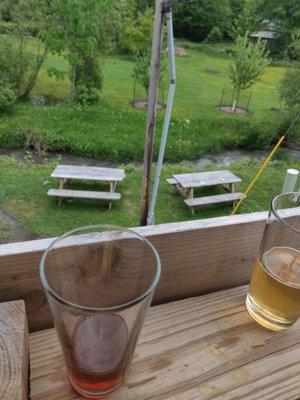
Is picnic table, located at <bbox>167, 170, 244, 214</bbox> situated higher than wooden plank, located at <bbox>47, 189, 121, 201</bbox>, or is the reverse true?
picnic table, located at <bbox>167, 170, 244, 214</bbox>

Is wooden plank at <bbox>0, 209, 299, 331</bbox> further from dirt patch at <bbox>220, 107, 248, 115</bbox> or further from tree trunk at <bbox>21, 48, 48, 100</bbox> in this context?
dirt patch at <bbox>220, 107, 248, 115</bbox>

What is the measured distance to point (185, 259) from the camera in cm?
45

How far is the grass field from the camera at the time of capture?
5.75 m

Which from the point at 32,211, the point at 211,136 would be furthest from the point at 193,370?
the point at 211,136

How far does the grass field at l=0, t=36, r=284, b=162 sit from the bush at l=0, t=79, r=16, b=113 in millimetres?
143

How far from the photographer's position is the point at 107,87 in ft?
29.1

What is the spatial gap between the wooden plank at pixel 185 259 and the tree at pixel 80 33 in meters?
6.26

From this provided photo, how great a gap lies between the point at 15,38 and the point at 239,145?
4.32 metres

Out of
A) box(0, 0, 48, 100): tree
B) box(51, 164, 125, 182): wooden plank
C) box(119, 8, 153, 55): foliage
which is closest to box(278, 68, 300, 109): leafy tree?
box(119, 8, 153, 55): foliage

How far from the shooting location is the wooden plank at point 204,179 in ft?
14.2

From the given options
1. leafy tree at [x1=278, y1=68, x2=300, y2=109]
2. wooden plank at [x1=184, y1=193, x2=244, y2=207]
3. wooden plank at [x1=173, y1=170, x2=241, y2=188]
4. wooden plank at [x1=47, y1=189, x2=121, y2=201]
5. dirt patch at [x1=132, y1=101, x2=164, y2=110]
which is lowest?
wooden plank at [x1=47, y1=189, x2=121, y2=201]

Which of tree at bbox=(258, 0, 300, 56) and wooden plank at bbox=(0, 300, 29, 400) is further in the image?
tree at bbox=(258, 0, 300, 56)

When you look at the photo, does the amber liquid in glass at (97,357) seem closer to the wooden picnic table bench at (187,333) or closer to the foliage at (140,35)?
the wooden picnic table bench at (187,333)

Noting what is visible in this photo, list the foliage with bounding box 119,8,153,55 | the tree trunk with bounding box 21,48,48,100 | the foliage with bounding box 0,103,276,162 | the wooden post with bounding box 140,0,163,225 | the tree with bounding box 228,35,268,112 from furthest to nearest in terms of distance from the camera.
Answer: the foliage with bounding box 119,8,153,55 < the tree with bounding box 228,35,268,112 < the tree trunk with bounding box 21,48,48,100 < the foliage with bounding box 0,103,276,162 < the wooden post with bounding box 140,0,163,225
